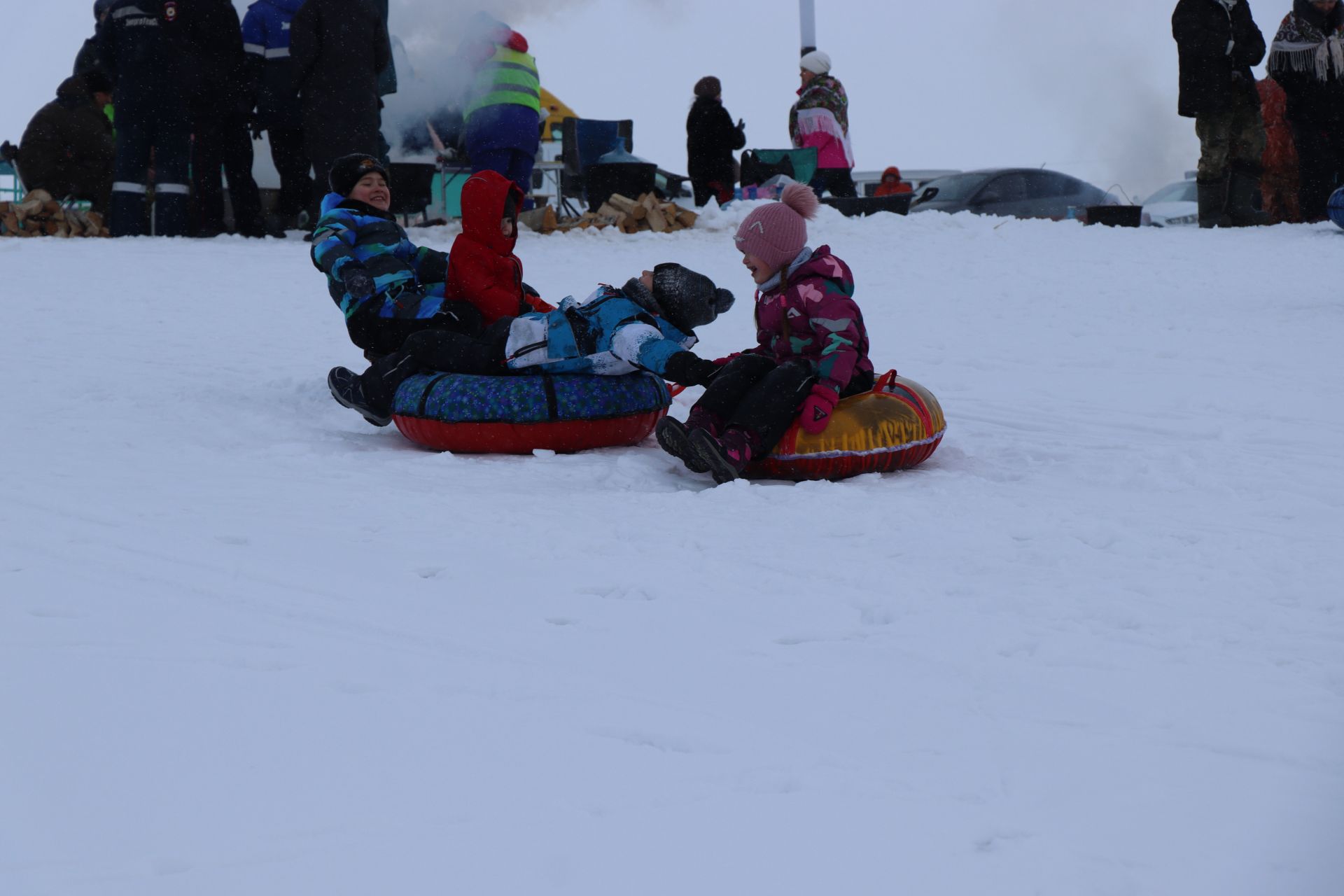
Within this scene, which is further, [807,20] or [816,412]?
[807,20]

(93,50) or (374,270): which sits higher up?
(93,50)

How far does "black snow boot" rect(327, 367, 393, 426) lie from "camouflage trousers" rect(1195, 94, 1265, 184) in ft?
26.9

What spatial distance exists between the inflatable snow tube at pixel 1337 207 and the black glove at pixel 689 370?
7.28 meters

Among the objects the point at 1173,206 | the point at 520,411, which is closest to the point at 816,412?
the point at 520,411

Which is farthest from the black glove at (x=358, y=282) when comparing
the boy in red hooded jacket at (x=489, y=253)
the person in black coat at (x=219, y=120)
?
the person in black coat at (x=219, y=120)

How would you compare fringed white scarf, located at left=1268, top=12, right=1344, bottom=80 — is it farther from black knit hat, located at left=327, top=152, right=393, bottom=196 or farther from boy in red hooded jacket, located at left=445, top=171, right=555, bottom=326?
black knit hat, located at left=327, top=152, right=393, bottom=196

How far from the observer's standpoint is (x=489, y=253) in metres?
4.57

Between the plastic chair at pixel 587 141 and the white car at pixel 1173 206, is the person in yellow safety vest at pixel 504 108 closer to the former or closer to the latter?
the plastic chair at pixel 587 141

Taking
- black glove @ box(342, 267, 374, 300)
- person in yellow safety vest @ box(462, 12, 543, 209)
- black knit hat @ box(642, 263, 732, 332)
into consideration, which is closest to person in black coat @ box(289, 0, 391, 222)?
person in yellow safety vest @ box(462, 12, 543, 209)

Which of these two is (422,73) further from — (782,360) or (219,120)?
(782,360)

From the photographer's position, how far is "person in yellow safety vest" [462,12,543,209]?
31.1ft

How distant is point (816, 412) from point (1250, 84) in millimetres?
8338

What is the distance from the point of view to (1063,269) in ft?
28.3

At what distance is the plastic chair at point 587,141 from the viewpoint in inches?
523
